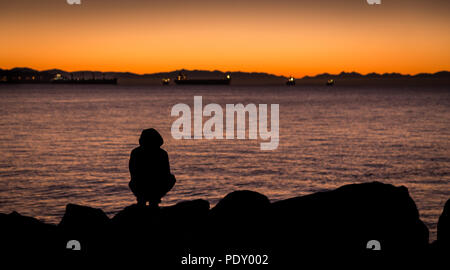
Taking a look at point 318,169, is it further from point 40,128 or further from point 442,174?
point 40,128

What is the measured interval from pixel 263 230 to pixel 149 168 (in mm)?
2264

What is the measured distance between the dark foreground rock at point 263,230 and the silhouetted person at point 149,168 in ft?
1.09

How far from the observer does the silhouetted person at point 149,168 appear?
8.53m

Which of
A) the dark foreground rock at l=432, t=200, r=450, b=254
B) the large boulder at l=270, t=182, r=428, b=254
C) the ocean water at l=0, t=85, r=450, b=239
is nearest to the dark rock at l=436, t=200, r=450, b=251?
the dark foreground rock at l=432, t=200, r=450, b=254

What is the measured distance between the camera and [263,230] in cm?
779

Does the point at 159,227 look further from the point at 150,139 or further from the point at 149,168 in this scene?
the point at 150,139

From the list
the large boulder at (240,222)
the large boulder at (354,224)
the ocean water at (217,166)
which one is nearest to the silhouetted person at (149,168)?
the large boulder at (240,222)

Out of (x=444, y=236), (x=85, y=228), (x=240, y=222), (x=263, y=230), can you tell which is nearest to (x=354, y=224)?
(x=263, y=230)

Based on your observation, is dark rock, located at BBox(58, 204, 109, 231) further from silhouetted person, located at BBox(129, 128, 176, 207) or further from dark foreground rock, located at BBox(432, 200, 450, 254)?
dark foreground rock, located at BBox(432, 200, 450, 254)

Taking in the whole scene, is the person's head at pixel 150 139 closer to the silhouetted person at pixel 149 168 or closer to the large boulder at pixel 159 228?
the silhouetted person at pixel 149 168

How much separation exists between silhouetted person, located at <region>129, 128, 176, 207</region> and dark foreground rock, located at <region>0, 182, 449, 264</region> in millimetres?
332

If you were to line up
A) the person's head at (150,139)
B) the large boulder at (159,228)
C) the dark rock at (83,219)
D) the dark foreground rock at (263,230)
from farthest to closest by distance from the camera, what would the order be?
the person's head at (150,139), the dark rock at (83,219), the large boulder at (159,228), the dark foreground rock at (263,230)

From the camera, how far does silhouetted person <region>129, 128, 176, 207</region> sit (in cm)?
853
